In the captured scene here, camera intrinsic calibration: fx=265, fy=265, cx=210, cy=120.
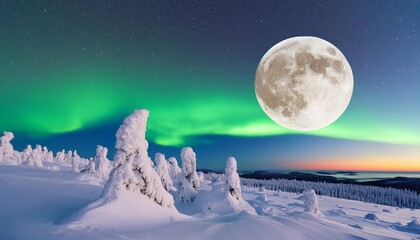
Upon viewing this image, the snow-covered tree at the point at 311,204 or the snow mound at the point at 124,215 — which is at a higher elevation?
the snow mound at the point at 124,215

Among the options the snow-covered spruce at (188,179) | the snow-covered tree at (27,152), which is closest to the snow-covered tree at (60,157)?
the snow-covered tree at (27,152)

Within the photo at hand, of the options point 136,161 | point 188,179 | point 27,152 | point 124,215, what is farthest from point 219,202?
point 27,152

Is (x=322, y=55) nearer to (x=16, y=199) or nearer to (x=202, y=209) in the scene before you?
(x=202, y=209)

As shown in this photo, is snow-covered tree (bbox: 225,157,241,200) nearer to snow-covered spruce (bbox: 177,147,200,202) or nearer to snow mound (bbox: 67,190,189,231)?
snow-covered spruce (bbox: 177,147,200,202)

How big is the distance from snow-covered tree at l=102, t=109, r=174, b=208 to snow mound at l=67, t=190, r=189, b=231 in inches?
15.8

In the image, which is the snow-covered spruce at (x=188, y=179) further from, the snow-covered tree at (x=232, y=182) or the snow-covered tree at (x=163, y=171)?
the snow-covered tree at (x=163, y=171)

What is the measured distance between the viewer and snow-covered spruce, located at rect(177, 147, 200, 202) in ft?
94.6

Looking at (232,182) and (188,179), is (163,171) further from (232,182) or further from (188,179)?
(232,182)

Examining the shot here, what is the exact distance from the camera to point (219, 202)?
26.6 metres

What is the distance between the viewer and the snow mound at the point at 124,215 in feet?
30.3

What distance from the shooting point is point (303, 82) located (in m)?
18.4

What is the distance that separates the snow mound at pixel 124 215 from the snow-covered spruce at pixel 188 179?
16.8 metres

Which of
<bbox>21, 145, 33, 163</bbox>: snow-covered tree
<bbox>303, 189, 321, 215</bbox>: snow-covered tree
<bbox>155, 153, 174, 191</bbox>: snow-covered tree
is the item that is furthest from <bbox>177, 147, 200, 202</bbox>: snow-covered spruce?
<bbox>21, 145, 33, 163</bbox>: snow-covered tree

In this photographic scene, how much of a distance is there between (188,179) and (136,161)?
17710mm
